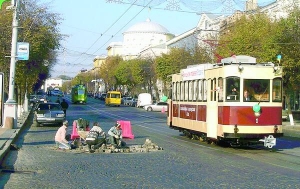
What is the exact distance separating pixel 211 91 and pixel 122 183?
10450 mm

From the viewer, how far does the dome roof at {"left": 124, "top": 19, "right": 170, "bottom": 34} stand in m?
147

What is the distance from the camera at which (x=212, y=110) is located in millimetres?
21984

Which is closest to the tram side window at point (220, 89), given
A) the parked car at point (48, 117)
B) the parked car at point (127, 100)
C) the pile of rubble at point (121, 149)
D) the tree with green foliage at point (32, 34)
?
the pile of rubble at point (121, 149)

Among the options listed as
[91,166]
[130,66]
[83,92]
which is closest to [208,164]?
[91,166]

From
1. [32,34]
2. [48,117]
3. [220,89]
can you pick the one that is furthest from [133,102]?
[220,89]

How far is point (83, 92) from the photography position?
304ft

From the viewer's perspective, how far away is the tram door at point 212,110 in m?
21.7

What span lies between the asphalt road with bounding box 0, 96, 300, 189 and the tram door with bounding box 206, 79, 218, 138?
734 millimetres

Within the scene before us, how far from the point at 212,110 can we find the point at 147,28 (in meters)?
126

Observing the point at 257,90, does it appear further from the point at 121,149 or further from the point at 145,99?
the point at 145,99

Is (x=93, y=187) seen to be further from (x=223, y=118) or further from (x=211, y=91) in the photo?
(x=211, y=91)

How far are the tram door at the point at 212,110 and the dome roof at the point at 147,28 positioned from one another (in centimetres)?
12515

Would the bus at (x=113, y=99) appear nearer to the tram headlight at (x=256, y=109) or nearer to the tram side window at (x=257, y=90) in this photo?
the tram side window at (x=257, y=90)

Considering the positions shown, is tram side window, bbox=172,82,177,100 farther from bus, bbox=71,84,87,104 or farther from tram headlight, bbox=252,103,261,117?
bus, bbox=71,84,87,104
